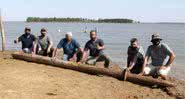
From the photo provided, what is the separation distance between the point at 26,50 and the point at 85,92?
234 inches

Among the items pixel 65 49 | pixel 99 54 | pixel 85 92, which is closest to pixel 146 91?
pixel 85 92

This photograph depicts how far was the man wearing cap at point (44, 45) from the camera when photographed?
14.4m

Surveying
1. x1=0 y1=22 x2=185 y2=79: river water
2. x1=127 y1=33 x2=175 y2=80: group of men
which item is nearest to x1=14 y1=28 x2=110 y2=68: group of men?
x1=127 y1=33 x2=175 y2=80: group of men

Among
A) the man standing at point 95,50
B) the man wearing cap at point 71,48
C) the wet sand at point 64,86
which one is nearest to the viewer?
the wet sand at point 64,86

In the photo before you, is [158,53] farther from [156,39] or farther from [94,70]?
[94,70]

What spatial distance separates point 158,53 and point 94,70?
81.7 inches

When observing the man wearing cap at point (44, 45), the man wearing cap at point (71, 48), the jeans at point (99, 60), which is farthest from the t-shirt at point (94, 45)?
the man wearing cap at point (44, 45)

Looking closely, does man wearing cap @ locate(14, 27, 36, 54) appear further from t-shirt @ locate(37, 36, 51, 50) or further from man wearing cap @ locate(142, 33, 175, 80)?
man wearing cap @ locate(142, 33, 175, 80)

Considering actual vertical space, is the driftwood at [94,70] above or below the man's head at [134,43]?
below

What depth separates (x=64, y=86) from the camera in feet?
33.6

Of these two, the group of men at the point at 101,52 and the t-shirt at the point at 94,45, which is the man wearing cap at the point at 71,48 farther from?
the t-shirt at the point at 94,45

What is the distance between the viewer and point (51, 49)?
14359mm

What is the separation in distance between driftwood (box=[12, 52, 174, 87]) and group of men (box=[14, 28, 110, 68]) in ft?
1.12

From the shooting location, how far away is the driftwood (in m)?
11.2
